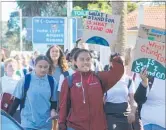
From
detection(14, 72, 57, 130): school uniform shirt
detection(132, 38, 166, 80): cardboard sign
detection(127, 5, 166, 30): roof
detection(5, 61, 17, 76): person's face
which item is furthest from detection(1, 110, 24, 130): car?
detection(127, 5, 166, 30): roof

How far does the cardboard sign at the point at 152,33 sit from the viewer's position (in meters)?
6.99

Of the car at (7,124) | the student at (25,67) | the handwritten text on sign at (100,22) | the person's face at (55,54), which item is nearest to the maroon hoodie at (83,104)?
the car at (7,124)

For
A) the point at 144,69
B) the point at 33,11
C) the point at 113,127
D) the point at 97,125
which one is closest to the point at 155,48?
the point at 144,69

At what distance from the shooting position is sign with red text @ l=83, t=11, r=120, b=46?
7.30m

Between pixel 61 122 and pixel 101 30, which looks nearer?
pixel 61 122

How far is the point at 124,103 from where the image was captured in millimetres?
7066

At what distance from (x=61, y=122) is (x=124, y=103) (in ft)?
4.37

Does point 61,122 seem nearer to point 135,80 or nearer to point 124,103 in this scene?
→ point 124,103

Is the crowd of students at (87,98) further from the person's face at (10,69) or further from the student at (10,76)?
the person's face at (10,69)

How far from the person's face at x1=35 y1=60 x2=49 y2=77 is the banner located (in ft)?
3.55

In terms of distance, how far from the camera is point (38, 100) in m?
6.65

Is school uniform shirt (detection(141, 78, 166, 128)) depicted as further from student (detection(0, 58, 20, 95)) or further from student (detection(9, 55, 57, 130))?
student (detection(0, 58, 20, 95))

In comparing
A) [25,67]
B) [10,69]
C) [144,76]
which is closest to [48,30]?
[25,67]

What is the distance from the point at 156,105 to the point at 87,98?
1.47 m
